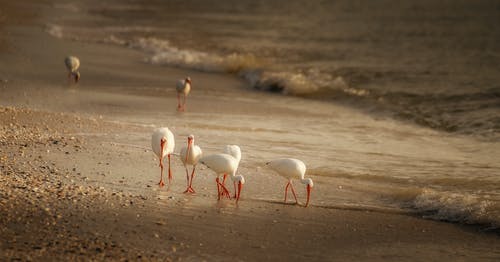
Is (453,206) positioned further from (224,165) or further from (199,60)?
(199,60)

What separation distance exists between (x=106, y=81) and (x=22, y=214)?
1144 centimetres

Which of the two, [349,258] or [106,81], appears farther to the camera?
[106,81]

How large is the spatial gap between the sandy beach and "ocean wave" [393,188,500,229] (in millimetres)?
194

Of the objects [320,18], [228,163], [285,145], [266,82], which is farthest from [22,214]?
[320,18]

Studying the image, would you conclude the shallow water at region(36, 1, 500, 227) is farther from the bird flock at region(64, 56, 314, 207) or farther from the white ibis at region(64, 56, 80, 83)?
the white ibis at region(64, 56, 80, 83)

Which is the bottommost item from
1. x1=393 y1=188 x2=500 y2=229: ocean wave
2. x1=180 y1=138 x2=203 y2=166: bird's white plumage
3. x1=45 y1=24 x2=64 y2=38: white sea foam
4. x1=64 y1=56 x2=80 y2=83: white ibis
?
x1=45 y1=24 x2=64 y2=38: white sea foam

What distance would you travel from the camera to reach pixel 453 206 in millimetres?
9258

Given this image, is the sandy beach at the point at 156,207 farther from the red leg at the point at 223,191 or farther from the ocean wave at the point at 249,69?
the ocean wave at the point at 249,69

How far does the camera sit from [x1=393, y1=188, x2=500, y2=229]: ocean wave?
8914 millimetres

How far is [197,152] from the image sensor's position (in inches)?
381

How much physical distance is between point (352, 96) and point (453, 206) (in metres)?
10.2

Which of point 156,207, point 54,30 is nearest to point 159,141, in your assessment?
point 156,207

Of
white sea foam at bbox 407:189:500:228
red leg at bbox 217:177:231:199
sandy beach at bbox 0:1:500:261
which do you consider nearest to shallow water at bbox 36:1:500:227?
white sea foam at bbox 407:189:500:228

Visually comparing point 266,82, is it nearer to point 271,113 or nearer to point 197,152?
point 271,113
